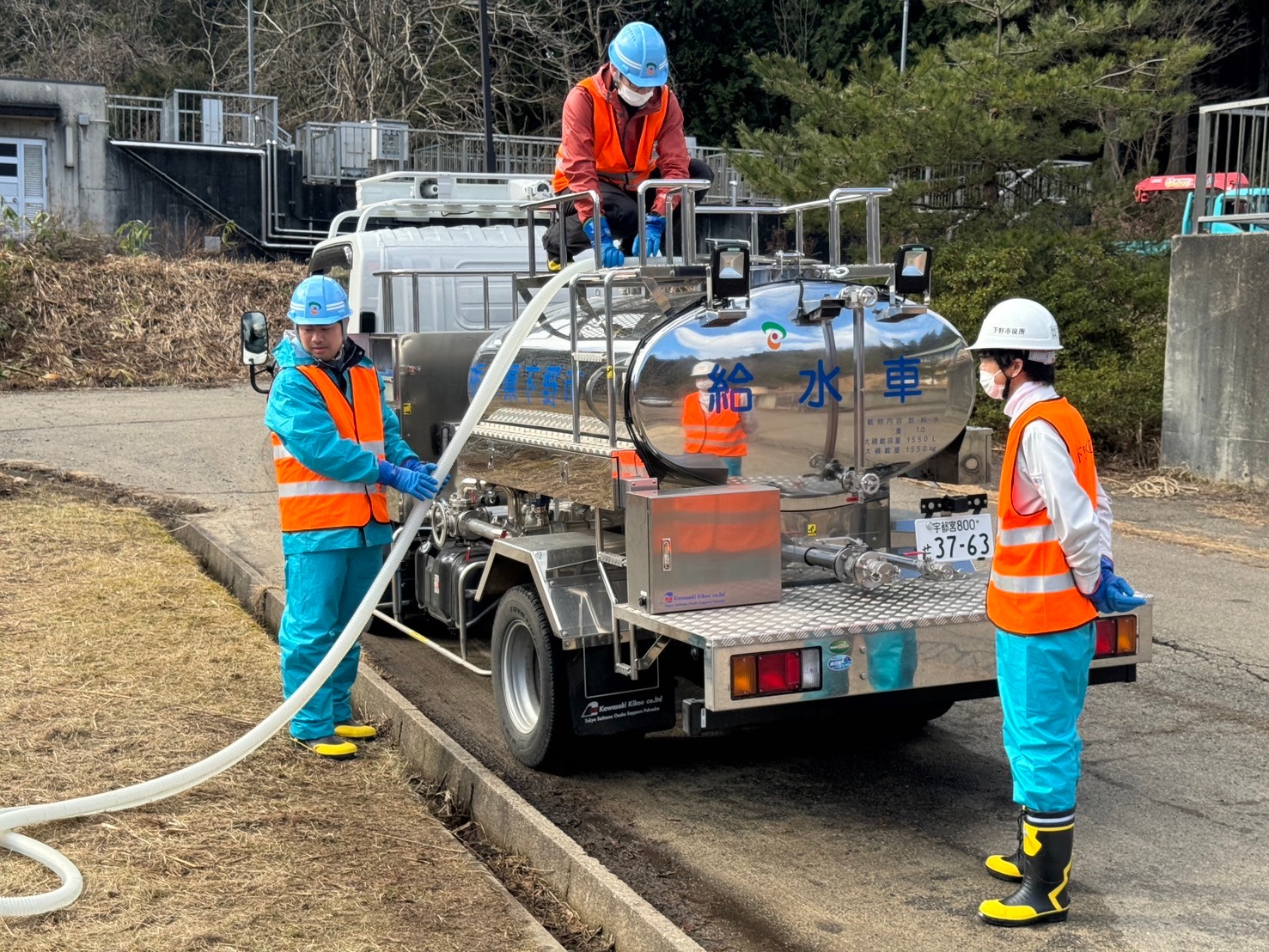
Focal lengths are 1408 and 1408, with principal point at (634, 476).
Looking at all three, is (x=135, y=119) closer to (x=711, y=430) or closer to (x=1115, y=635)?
(x=711, y=430)

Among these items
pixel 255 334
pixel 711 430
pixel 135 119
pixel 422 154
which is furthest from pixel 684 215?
pixel 135 119

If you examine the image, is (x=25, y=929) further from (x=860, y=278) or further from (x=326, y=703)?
(x=860, y=278)

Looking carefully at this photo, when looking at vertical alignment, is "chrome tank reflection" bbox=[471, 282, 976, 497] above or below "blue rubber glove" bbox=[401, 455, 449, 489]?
above

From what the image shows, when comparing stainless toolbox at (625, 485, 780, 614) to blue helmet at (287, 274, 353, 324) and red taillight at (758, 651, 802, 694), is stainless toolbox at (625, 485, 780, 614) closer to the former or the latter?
red taillight at (758, 651, 802, 694)

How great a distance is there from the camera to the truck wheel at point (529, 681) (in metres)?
5.75

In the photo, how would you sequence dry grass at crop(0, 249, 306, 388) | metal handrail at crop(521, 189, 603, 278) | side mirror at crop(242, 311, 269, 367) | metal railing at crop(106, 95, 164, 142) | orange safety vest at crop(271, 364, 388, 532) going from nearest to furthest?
1. metal handrail at crop(521, 189, 603, 278)
2. orange safety vest at crop(271, 364, 388, 532)
3. side mirror at crop(242, 311, 269, 367)
4. dry grass at crop(0, 249, 306, 388)
5. metal railing at crop(106, 95, 164, 142)

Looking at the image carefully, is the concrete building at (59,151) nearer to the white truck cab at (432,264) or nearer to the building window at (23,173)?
the building window at (23,173)

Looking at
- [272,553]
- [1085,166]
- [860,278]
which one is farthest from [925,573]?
[1085,166]

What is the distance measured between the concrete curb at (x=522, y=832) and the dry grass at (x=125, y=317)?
16.0m

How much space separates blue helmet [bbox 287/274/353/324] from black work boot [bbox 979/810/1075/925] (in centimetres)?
355

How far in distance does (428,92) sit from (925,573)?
1242 inches

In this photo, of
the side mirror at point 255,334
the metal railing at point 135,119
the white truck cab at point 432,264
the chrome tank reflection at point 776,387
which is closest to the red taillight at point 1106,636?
the chrome tank reflection at point 776,387

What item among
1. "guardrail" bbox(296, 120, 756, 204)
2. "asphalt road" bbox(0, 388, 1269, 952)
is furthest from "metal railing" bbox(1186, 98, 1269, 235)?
"guardrail" bbox(296, 120, 756, 204)

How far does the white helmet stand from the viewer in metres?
4.45
